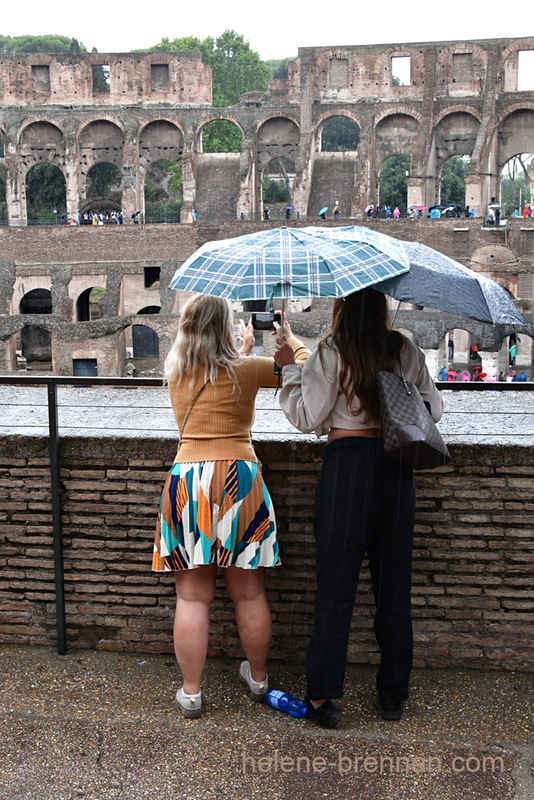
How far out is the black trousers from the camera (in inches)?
124

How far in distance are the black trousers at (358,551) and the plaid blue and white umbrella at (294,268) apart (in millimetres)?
623

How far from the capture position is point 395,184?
1794 inches

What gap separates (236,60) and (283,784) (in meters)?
60.0

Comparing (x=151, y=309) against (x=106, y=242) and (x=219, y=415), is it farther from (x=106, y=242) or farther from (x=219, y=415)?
(x=219, y=415)

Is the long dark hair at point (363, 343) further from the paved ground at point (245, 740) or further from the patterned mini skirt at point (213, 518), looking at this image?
the paved ground at point (245, 740)

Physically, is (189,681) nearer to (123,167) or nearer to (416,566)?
(416,566)

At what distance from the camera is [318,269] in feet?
10.1

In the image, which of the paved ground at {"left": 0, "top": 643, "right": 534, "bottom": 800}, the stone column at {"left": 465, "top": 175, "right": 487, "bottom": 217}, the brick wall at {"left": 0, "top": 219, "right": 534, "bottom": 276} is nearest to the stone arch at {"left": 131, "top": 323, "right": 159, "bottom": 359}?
the brick wall at {"left": 0, "top": 219, "right": 534, "bottom": 276}

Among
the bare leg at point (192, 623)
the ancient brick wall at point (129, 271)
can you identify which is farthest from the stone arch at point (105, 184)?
the bare leg at point (192, 623)

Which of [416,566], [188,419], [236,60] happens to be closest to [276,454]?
[188,419]

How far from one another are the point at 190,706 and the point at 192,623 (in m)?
0.34

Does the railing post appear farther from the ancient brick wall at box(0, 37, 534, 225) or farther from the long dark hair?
the ancient brick wall at box(0, 37, 534, 225)

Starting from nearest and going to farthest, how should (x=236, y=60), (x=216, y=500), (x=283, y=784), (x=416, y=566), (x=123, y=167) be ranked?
1. (x=283, y=784)
2. (x=216, y=500)
3. (x=416, y=566)
4. (x=123, y=167)
5. (x=236, y=60)

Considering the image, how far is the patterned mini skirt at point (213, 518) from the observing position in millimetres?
3223
